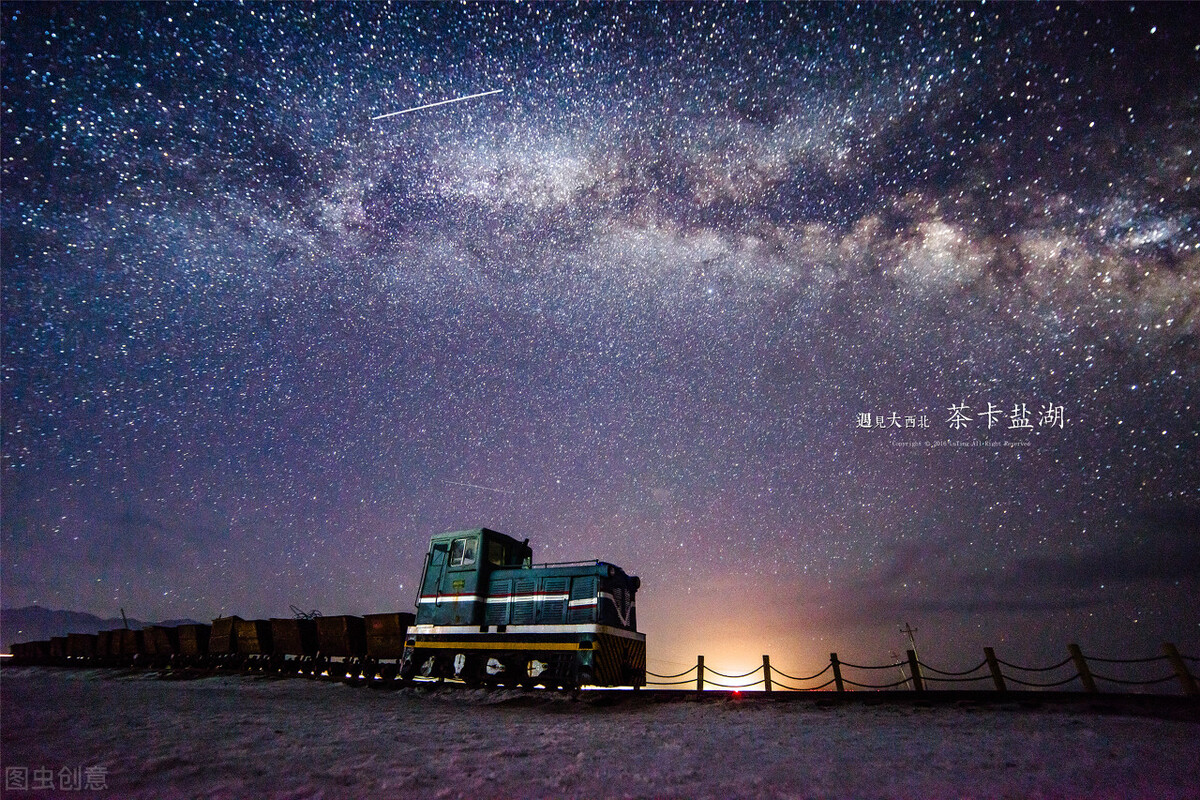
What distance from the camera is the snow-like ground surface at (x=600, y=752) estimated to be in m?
4.90

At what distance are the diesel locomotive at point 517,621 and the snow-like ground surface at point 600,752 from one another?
3.51 m

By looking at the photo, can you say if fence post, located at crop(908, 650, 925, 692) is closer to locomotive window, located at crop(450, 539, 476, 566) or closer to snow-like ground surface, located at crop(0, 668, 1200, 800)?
snow-like ground surface, located at crop(0, 668, 1200, 800)

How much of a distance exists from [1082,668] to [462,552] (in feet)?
48.6

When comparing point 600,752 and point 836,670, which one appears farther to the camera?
point 836,670

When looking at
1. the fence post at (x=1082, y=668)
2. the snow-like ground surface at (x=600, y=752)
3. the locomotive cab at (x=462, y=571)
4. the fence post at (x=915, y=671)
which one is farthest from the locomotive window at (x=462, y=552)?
the fence post at (x=1082, y=668)

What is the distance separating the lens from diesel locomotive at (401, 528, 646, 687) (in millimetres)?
13617

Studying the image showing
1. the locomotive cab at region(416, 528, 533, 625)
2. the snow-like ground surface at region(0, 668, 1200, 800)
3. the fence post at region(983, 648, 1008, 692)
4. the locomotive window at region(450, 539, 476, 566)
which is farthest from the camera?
the locomotive window at region(450, 539, 476, 566)

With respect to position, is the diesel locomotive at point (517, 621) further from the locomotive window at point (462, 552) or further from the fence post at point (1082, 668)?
the fence post at point (1082, 668)

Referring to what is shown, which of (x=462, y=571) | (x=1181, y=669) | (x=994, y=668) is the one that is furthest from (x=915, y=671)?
(x=462, y=571)

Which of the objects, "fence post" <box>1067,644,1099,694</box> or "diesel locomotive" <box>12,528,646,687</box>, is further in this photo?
"diesel locomotive" <box>12,528,646,687</box>

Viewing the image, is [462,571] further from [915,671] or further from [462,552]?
[915,671]

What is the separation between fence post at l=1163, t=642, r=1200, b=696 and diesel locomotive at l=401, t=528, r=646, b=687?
36.2 ft

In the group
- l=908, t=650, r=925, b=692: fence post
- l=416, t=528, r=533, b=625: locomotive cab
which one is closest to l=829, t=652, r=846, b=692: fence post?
l=908, t=650, r=925, b=692: fence post

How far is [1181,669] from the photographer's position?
1066cm
